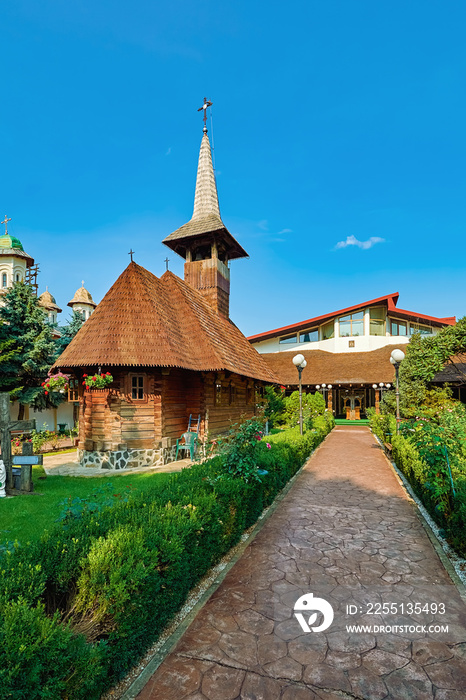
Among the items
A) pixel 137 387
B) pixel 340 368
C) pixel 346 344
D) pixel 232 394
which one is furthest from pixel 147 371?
pixel 346 344

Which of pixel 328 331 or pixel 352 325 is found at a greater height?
pixel 352 325

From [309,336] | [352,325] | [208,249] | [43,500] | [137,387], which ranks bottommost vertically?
[43,500]

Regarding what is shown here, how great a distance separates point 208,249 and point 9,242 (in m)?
27.3

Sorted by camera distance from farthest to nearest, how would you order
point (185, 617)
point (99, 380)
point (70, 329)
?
point (70, 329) < point (99, 380) < point (185, 617)

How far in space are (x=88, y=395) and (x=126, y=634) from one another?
10025 mm

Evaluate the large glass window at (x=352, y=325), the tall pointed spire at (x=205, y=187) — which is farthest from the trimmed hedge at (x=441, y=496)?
the large glass window at (x=352, y=325)

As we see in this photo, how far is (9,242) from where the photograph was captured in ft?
122

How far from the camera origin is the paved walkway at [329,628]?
285 centimetres

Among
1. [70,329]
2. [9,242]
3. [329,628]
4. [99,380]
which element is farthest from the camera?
[9,242]

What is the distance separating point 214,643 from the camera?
3334mm

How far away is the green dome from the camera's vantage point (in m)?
37.0

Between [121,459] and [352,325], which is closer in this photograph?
[121,459]
